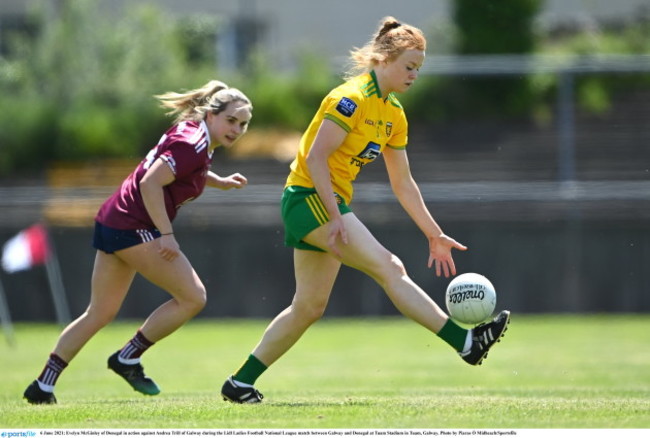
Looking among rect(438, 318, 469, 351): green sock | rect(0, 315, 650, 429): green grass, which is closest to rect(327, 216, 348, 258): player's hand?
rect(438, 318, 469, 351): green sock

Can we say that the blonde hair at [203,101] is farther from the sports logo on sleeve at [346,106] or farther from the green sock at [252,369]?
the green sock at [252,369]

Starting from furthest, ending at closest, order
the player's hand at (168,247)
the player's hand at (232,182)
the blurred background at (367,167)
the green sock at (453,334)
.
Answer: the blurred background at (367,167), the player's hand at (232,182), the player's hand at (168,247), the green sock at (453,334)

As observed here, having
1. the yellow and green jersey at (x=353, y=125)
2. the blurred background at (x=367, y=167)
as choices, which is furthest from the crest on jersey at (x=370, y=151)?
the blurred background at (x=367, y=167)

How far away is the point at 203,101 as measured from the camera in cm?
791

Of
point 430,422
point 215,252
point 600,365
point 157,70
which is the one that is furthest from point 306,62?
point 430,422

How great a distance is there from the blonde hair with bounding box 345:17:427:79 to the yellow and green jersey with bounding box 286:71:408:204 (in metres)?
0.10

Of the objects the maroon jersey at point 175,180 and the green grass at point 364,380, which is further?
the maroon jersey at point 175,180

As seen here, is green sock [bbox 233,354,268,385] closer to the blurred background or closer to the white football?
the white football

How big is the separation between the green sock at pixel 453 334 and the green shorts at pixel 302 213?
0.89 m

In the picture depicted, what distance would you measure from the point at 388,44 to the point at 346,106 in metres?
0.53

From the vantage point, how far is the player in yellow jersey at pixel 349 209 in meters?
6.88

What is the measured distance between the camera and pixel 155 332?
315 inches

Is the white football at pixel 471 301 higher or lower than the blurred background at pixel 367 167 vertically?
higher

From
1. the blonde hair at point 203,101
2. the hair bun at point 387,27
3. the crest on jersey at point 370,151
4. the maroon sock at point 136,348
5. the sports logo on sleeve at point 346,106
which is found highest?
the hair bun at point 387,27
